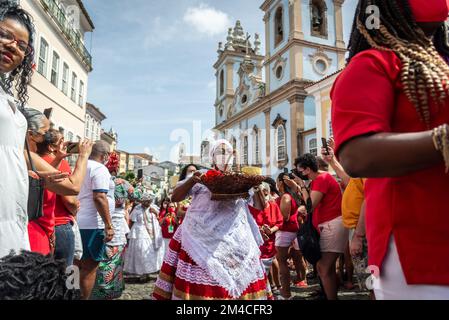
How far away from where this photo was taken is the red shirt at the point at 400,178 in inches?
36.3

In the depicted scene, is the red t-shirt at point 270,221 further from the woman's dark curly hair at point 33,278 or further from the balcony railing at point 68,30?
the balcony railing at point 68,30

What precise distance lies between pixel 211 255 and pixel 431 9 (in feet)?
7.59

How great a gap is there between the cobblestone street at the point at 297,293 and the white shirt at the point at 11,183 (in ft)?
13.0

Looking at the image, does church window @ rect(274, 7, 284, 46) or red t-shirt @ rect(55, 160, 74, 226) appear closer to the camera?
red t-shirt @ rect(55, 160, 74, 226)

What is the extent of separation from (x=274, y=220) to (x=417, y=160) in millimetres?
4331

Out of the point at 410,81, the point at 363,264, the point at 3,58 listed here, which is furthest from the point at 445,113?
the point at 363,264

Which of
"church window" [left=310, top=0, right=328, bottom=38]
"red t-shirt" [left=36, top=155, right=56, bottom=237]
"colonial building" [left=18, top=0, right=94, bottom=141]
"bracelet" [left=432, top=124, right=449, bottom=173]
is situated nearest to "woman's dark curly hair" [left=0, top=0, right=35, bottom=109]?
"red t-shirt" [left=36, top=155, right=56, bottom=237]

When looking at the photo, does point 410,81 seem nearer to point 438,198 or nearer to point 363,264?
point 438,198

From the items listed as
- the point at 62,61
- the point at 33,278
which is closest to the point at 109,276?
the point at 33,278

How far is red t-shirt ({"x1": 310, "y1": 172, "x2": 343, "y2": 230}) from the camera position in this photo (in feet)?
12.9

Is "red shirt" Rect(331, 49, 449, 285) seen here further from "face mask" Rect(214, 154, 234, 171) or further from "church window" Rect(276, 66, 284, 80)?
"church window" Rect(276, 66, 284, 80)

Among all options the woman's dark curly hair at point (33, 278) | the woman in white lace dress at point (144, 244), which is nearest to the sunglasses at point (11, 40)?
the woman's dark curly hair at point (33, 278)

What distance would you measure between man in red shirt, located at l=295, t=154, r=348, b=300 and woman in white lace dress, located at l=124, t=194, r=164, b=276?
12.4 ft

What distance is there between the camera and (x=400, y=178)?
981mm
